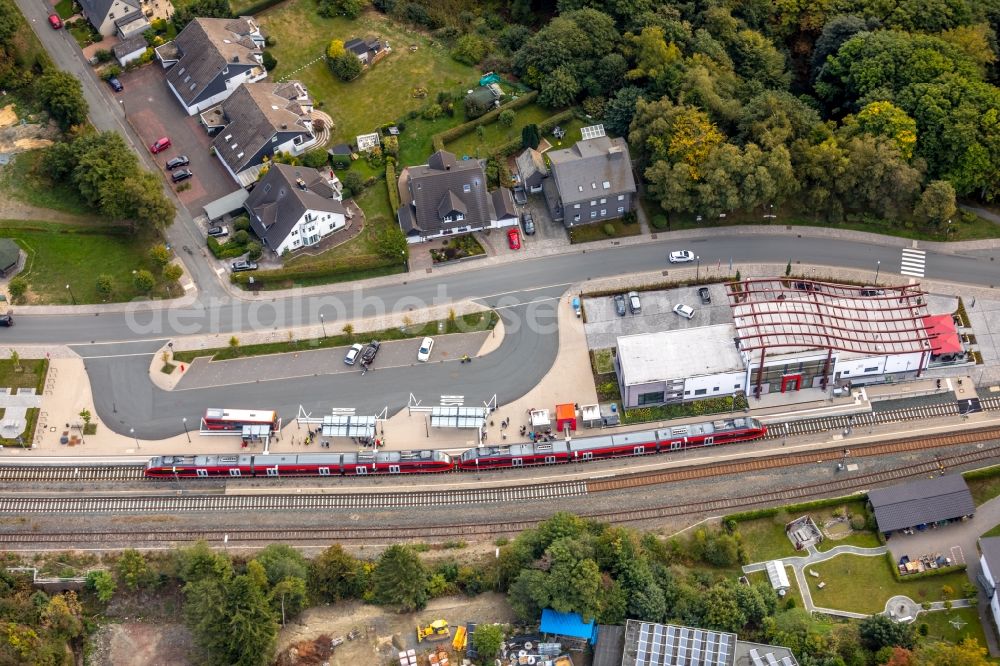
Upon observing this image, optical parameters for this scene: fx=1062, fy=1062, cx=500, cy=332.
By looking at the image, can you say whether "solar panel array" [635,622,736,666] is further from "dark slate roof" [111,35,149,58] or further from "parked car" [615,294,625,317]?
"dark slate roof" [111,35,149,58]

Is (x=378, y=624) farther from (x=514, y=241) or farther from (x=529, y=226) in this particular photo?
(x=529, y=226)

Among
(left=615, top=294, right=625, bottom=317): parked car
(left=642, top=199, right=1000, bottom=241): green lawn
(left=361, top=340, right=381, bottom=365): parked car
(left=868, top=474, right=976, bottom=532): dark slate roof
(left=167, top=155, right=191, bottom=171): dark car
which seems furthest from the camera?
(left=167, top=155, right=191, bottom=171): dark car

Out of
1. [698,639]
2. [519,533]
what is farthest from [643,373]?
[698,639]

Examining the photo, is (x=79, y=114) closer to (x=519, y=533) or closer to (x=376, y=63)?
(x=376, y=63)

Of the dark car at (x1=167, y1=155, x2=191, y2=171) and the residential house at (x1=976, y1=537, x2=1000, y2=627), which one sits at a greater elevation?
the dark car at (x1=167, y1=155, x2=191, y2=171)

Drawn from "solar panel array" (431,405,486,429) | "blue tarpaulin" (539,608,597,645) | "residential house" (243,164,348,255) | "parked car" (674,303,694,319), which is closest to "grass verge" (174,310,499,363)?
"solar panel array" (431,405,486,429)

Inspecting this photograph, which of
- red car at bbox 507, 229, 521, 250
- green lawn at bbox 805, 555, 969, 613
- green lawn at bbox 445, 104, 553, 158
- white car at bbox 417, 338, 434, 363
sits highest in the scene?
green lawn at bbox 445, 104, 553, 158

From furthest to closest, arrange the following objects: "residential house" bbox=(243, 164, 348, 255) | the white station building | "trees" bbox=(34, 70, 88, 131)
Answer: "trees" bbox=(34, 70, 88, 131) < "residential house" bbox=(243, 164, 348, 255) < the white station building
